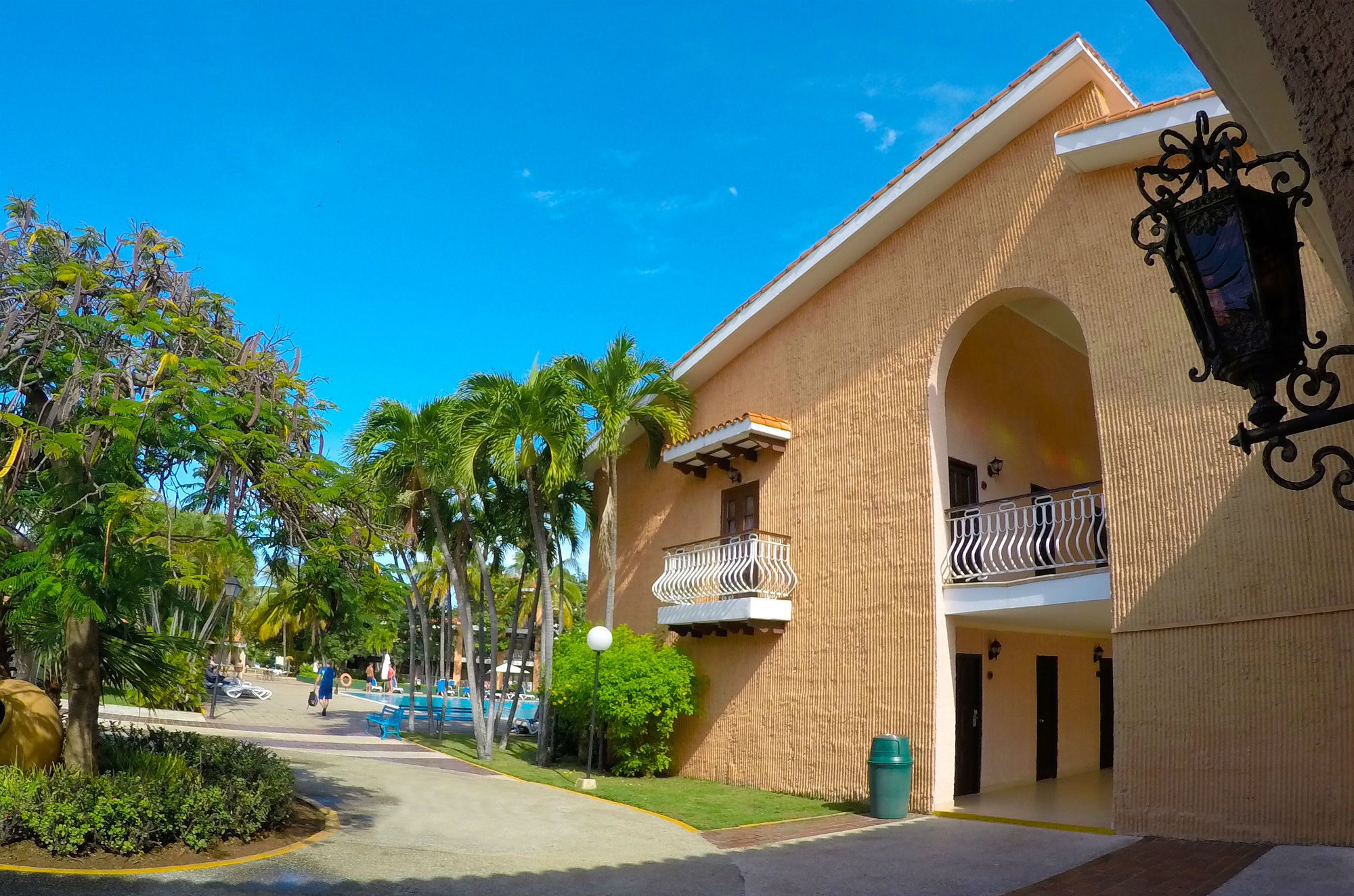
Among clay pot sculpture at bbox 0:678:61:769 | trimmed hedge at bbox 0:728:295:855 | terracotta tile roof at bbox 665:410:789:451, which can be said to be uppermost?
terracotta tile roof at bbox 665:410:789:451

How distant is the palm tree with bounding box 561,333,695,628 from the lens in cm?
1627

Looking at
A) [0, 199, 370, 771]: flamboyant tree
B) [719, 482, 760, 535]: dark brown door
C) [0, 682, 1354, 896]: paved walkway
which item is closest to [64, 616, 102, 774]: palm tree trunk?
[0, 199, 370, 771]: flamboyant tree

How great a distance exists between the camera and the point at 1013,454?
15234 mm

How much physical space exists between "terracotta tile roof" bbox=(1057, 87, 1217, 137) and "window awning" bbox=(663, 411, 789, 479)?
19.5ft

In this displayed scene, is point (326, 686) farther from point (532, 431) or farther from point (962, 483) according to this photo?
point (962, 483)

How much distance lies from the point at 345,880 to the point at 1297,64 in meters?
8.22

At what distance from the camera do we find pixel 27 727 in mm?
9211

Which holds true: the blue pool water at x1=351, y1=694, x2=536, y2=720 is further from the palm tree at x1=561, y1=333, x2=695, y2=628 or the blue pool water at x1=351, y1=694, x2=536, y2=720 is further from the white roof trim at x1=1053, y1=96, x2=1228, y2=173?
the white roof trim at x1=1053, y1=96, x2=1228, y2=173

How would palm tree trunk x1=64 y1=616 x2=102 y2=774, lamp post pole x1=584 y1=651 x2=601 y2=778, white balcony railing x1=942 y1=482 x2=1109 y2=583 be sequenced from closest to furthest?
1. palm tree trunk x1=64 y1=616 x2=102 y2=774
2. white balcony railing x1=942 y1=482 x2=1109 y2=583
3. lamp post pole x1=584 y1=651 x2=601 y2=778

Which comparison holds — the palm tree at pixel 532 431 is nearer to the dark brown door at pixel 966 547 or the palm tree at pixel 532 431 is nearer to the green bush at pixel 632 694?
the green bush at pixel 632 694

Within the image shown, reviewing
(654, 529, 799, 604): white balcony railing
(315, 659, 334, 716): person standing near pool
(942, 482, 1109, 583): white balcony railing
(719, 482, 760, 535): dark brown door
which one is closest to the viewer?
(942, 482, 1109, 583): white balcony railing

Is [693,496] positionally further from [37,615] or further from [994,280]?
[37,615]

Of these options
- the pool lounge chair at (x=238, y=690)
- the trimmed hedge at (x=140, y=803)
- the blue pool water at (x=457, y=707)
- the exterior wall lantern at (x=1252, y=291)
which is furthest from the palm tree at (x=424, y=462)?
the pool lounge chair at (x=238, y=690)

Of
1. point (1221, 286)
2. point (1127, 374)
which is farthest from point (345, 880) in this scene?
point (1127, 374)
